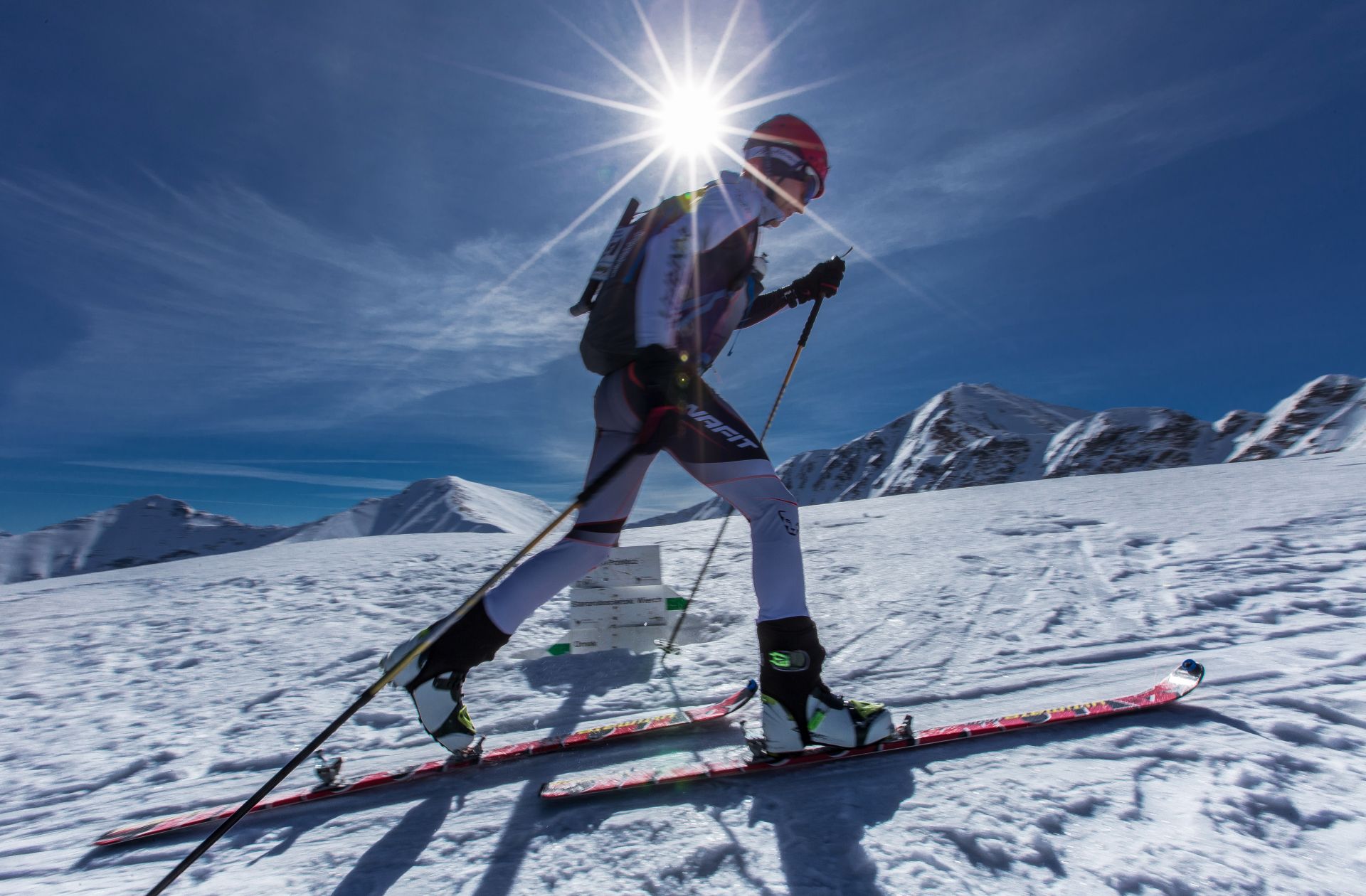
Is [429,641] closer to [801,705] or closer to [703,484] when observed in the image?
[703,484]

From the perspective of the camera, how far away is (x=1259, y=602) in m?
3.46

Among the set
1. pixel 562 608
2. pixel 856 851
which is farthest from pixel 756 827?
pixel 562 608

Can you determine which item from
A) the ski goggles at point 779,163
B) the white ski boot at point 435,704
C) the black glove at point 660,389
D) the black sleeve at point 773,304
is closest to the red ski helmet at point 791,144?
the ski goggles at point 779,163

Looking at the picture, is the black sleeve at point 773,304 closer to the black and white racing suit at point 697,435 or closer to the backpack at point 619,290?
the black and white racing suit at point 697,435

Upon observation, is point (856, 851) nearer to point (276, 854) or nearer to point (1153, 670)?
point (276, 854)

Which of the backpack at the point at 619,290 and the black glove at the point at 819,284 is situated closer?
the backpack at the point at 619,290

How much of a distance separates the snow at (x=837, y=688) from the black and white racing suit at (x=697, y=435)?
738 mm

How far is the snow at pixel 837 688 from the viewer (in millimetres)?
1687

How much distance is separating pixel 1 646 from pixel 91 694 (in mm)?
1421

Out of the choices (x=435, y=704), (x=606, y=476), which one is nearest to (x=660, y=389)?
(x=606, y=476)

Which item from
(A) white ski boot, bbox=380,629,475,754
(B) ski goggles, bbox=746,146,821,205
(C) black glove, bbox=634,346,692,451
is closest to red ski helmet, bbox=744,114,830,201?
(B) ski goggles, bbox=746,146,821,205

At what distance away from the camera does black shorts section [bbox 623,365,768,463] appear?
251 cm

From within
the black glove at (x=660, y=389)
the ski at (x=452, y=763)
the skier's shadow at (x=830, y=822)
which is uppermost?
the black glove at (x=660, y=389)

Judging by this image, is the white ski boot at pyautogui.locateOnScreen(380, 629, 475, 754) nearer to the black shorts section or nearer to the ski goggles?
the black shorts section
